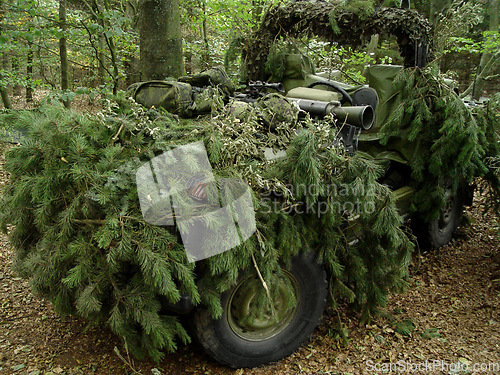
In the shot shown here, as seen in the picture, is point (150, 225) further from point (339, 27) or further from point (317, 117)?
point (339, 27)

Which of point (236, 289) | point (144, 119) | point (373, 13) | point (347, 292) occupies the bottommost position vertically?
point (347, 292)

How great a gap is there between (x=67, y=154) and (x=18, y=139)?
57 cm

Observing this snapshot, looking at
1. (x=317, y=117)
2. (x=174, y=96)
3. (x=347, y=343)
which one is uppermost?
(x=174, y=96)

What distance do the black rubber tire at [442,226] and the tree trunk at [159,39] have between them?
3.66 metres

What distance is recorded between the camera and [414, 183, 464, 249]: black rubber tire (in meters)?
4.78

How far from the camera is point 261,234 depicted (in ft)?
8.25

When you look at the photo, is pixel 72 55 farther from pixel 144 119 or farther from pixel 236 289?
pixel 236 289

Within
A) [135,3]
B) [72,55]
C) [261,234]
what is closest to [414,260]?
[261,234]

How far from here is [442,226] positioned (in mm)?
4938

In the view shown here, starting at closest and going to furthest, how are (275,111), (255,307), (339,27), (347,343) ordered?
(255,307) < (347,343) < (275,111) < (339,27)

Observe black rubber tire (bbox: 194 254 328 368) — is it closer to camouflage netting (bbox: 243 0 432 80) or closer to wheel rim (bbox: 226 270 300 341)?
wheel rim (bbox: 226 270 300 341)

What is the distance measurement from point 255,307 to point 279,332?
0.54 meters

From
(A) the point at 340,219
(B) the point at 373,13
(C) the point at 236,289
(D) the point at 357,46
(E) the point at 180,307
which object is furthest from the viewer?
(D) the point at 357,46

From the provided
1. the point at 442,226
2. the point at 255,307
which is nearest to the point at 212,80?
the point at 255,307
